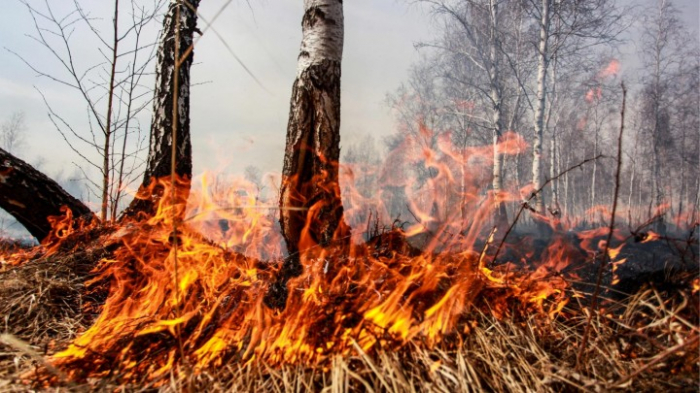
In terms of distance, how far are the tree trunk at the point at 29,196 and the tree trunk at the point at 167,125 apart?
73cm

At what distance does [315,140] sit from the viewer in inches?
101

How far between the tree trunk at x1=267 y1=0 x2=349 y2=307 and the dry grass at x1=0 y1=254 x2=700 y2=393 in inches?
44.2

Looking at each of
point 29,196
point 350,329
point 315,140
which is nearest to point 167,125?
point 29,196

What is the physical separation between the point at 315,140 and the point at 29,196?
319cm

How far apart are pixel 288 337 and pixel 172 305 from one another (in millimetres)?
883

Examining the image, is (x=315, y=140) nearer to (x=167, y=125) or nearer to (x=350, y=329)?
(x=350, y=329)

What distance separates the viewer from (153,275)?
98.3 inches

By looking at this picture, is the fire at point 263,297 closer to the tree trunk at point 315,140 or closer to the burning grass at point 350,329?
the burning grass at point 350,329

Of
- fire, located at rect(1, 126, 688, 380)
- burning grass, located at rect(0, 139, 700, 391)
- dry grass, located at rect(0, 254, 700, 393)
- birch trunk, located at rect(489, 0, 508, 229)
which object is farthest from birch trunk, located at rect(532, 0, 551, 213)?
dry grass, located at rect(0, 254, 700, 393)

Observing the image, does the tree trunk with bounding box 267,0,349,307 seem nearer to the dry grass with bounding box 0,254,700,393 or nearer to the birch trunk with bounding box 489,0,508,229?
the dry grass with bounding box 0,254,700,393

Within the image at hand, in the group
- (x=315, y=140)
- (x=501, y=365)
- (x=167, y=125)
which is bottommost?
(x=501, y=365)

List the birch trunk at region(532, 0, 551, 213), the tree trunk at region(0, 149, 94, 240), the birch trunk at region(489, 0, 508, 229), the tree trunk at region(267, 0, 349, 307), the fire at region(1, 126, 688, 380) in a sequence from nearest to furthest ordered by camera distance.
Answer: the fire at region(1, 126, 688, 380)
the tree trunk at region(267, 0, 349, 307)
the tree trunk at region(0, 149, 94, 240)
the birch trunk at region(532, 0, 551, 213)
the birch trunk at region(489, 0, 508, 229)

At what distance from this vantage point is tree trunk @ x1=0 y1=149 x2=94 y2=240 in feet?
11.4

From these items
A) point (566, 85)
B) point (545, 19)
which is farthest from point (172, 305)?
point (566, 85)
